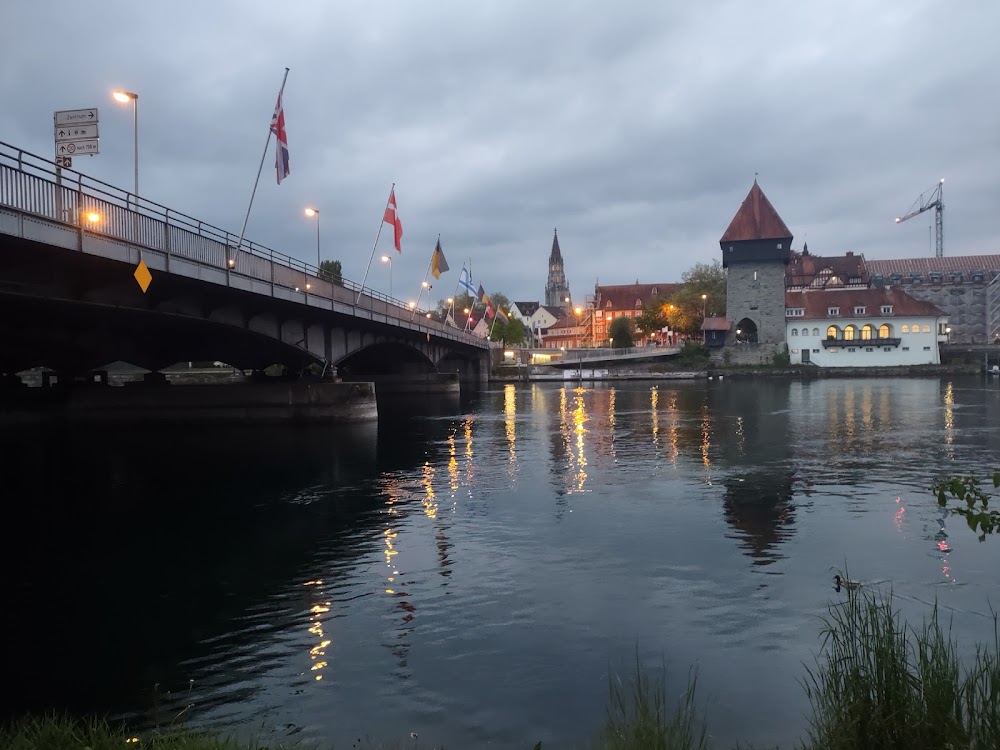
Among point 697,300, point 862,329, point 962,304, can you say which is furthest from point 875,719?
point 962,304

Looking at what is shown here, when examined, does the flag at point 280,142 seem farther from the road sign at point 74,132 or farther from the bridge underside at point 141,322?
the road sign at point 74,132

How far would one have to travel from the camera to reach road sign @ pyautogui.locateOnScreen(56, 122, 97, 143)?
92.7ft

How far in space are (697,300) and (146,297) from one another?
449 ft

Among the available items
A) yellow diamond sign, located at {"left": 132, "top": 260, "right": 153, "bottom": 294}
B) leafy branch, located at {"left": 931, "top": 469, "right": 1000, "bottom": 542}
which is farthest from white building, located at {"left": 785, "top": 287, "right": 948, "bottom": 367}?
leafy branch, located at {"left": 931, "top": 469, "right": 1000, "bottom": 542}

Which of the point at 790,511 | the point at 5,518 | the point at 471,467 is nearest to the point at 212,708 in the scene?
the point at 790,511

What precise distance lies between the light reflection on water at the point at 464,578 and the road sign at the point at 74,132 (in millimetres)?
12866

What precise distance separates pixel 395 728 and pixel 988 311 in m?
196

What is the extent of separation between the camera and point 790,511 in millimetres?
22781

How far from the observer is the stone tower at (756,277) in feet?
452

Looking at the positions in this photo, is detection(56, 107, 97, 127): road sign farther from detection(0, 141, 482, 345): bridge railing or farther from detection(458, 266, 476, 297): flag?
detection(458, 266, 476, 297): flag

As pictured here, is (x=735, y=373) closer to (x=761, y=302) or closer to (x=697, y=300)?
(x=761, y=302)

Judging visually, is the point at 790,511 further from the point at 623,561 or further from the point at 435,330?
the point at 435,330

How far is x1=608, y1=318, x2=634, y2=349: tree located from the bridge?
106 m

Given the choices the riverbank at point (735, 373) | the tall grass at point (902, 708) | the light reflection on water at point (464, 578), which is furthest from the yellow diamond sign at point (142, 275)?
the riverbank at point (735, 373)
